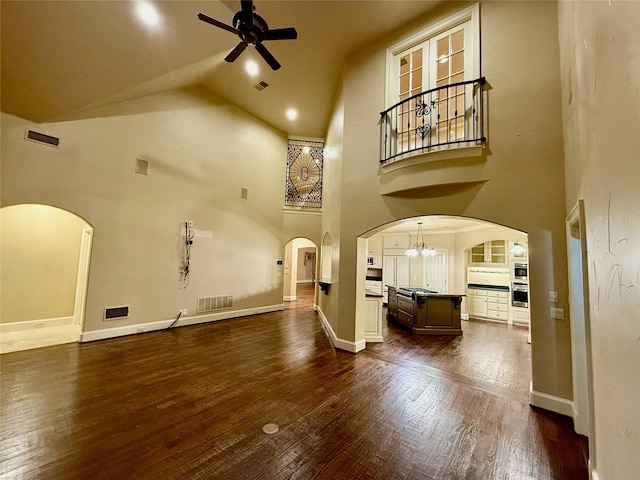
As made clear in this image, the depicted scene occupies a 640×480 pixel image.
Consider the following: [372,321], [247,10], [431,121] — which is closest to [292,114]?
[247,10]

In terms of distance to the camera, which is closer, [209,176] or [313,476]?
[313,476]

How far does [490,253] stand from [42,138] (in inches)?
415

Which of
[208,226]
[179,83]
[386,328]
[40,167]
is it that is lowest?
[386,328]

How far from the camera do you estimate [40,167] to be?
160 inches

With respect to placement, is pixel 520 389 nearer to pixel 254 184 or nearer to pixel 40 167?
pixel 254 184

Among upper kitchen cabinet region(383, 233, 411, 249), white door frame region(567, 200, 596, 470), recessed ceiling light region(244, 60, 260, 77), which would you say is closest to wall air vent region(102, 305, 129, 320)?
recessed ceiling light region(244, 60, 260, 77)

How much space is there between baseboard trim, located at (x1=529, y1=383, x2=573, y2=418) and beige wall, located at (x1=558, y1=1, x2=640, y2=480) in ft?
3.93

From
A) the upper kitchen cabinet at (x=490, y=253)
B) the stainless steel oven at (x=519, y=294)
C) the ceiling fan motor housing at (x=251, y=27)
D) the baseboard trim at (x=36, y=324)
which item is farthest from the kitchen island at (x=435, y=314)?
the baseboard trim at (x=36, y=324)

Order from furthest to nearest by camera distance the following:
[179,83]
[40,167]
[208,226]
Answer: [208,226], [179,83], [40,167]

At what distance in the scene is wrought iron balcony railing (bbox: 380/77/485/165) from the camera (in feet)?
11.3

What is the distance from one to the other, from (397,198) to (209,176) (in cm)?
459

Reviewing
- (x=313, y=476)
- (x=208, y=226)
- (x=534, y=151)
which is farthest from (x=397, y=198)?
(x=208, y=226)

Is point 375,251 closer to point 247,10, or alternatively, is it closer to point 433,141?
point 433,141

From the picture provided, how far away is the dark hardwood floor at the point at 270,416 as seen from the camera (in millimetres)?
1963
